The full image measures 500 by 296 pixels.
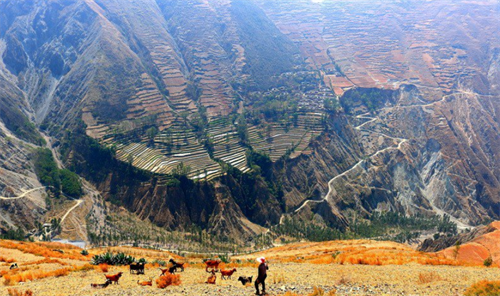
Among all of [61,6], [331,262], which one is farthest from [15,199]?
[61,6]

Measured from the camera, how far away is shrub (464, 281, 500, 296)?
598 inches

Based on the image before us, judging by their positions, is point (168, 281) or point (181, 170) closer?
point (168, 281)

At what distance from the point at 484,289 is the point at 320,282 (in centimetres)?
774

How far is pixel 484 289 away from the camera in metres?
15.7

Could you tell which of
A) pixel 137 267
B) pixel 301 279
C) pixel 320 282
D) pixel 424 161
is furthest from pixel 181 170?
pixel 424 161

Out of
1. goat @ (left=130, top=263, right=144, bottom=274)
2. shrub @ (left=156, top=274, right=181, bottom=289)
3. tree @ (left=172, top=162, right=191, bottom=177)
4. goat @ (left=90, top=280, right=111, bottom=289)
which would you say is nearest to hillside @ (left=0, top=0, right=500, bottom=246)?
tree @ (left=172, top=162, right=191, bottom=177)

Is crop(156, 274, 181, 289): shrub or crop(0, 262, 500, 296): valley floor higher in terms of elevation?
crop(156, 274, 181, 289): shrub

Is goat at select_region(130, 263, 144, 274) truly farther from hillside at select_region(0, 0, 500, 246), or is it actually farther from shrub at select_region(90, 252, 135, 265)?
hillside at select_region(0, 0, 500, 246)

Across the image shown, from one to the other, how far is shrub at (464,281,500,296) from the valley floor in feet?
1.82

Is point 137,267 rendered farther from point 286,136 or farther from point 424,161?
point 424,161

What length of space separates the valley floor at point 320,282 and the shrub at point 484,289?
0.55m

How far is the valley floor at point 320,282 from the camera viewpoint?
1730cm

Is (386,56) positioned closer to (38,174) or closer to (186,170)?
(186,170)

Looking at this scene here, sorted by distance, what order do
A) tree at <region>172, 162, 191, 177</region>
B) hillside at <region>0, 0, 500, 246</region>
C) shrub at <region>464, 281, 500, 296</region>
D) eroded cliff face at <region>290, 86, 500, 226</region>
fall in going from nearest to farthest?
shrub at <region>464, 281, 500, 296</region> < hillside at <region>0, 0, 500, 246</region> < tree at <region>172, 162, 191, 177</region> < eroded cliff face at <region>290, 86, 500, 226</region>
